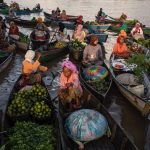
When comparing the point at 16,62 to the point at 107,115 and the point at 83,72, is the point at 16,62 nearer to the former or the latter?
the point at 83,72

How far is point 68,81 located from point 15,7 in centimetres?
1882

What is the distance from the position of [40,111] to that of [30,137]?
1.06 m

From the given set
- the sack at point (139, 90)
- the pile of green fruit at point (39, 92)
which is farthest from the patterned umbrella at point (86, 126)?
the sack at point (139, 90)

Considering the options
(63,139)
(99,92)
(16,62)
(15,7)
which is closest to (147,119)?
(99,92)

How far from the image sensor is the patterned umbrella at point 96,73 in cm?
944

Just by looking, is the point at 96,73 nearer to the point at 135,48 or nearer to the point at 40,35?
the point at 135,48

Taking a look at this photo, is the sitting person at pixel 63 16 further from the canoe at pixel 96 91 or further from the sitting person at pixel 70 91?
the sitting person at pixel 70 91

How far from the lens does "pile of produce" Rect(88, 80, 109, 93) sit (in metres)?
8.78

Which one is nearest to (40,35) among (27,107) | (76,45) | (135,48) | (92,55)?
(76,45)

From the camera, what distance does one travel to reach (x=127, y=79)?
919cm

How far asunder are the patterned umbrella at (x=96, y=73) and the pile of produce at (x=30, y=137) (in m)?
3.83

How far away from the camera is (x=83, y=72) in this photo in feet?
32.5

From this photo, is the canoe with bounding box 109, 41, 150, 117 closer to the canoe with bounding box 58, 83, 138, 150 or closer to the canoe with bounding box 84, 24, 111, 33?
the canoe with bounding box 58, 83, 138, 150

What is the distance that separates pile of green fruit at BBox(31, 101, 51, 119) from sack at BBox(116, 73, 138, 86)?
3.48m
